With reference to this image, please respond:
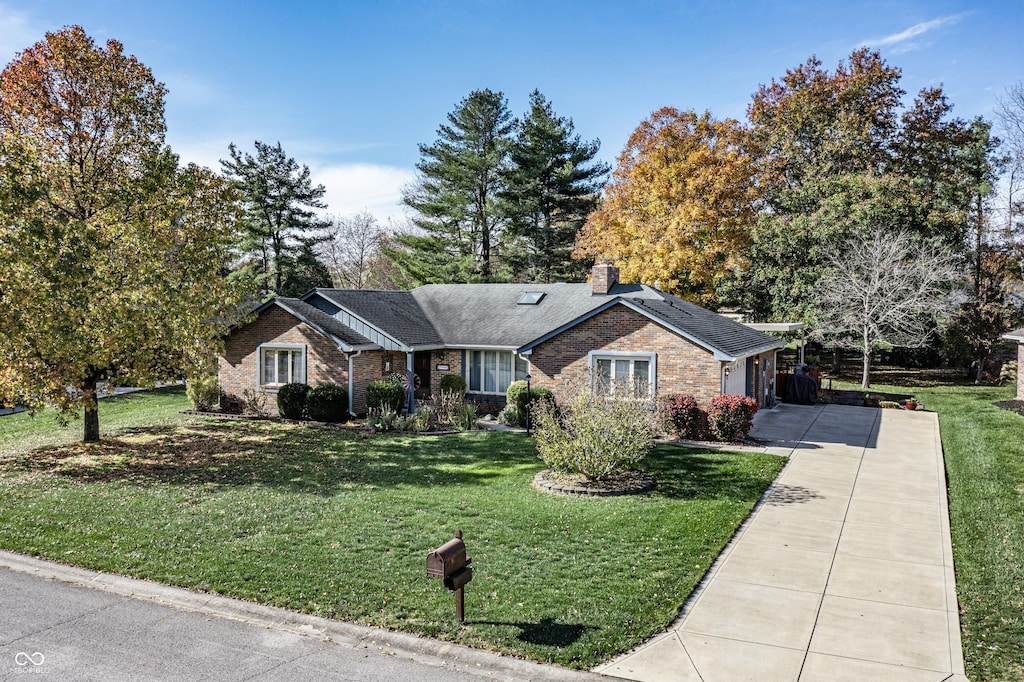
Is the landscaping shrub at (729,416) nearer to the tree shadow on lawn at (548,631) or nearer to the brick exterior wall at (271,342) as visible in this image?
the tree shadow on lawn at (548,631)

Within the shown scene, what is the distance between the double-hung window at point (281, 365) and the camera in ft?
74.9

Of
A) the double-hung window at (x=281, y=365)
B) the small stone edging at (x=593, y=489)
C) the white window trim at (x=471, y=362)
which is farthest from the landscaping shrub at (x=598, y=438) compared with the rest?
the double-hung window at (x=281, y=365)

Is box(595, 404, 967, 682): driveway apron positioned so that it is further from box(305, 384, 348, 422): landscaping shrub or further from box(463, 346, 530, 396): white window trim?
box(305, 384, 348, 422): landscaping shrub

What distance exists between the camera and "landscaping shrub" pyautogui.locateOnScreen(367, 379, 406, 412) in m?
21.1

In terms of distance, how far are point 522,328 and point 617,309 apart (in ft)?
15.3

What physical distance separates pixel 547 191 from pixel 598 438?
1224 inches

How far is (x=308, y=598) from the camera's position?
8.16 metres

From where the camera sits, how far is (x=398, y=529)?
35.0ft

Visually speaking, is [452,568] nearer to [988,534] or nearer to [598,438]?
[598,438]

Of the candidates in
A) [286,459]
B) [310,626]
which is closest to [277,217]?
[286,459]

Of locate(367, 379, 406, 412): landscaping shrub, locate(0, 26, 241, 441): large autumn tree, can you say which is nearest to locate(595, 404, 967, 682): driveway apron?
locate(367, 379, 406, 412): landscaping shrub

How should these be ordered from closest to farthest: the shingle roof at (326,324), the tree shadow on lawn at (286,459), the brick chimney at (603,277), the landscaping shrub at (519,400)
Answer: the tree shadow on lawn at (286,459) < the landscaping shrub at (519,400) < the shingle roof at (326,324) < the brick chimney at (603,277)

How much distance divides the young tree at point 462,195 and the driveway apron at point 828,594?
98.4 ft

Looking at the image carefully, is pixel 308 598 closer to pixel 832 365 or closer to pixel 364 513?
pixel 364 513
